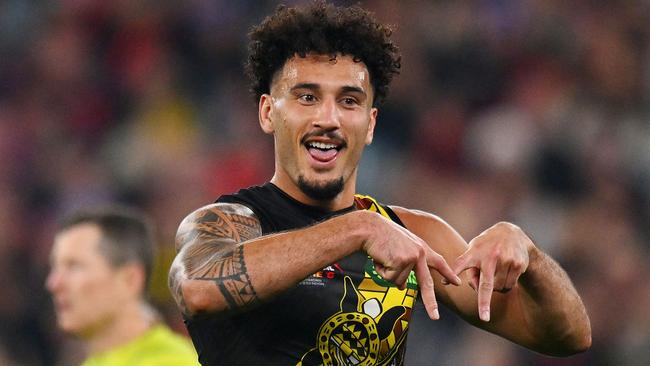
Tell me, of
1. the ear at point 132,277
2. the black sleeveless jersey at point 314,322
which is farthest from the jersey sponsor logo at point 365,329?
the ear at point 132,277

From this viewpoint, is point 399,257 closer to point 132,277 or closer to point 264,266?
point 264,266

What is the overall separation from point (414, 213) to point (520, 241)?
81cm

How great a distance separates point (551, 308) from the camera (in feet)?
13.5

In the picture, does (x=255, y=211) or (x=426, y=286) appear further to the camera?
(x=255, y=211)

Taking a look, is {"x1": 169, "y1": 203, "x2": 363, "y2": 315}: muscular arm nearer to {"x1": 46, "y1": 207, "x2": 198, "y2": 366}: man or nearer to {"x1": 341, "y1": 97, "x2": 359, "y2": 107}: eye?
{"x1": 341, "y1": 97, "x2": 359, "y2": 107}: eye

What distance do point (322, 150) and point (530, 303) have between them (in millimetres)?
937

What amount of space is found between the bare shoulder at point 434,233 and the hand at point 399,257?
109 cm

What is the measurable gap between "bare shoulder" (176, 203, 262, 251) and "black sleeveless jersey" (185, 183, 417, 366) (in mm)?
149

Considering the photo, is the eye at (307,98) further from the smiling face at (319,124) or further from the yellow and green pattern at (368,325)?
the yellow and green pattern at (368,325)

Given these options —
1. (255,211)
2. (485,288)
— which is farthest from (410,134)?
(485,288)

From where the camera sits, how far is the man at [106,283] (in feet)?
20.4

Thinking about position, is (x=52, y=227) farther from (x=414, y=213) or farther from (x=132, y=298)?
(x=414, y=213)

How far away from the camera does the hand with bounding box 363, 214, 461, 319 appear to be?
3.23m

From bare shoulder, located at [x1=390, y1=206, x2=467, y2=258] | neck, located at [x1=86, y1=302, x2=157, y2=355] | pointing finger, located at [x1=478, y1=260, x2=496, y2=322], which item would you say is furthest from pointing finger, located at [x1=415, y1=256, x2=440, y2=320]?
neck, located at [x1=86, y1=302, x2=157, y2=355]
